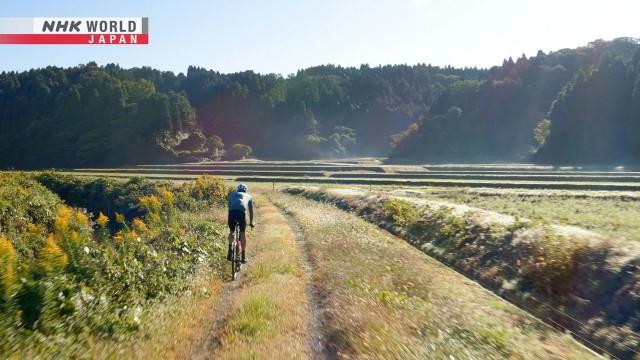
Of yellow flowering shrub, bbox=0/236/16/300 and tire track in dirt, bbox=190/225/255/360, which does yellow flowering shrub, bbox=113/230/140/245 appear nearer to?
tire track in dirt, bbox=190/225/255/360

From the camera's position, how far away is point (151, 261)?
12.5 metres

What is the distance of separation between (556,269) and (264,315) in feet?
29.7

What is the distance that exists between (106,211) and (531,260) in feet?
149

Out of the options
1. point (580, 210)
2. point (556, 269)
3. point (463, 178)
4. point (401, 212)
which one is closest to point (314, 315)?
point (556, 269)

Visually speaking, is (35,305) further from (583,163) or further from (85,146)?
(85,146)

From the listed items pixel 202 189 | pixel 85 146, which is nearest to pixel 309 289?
pixel 202 189

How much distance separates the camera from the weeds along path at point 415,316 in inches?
332

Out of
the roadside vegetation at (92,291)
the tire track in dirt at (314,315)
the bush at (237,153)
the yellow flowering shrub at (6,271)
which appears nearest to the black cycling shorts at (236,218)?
the roadside vegetation at (92,291)

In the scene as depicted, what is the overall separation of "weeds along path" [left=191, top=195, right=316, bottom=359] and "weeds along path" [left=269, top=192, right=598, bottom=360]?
1.95 ft

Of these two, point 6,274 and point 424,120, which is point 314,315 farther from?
point 424,120

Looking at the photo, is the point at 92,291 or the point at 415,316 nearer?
the point at 92,291

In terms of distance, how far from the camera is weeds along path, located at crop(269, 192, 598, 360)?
A: 843 centimetres

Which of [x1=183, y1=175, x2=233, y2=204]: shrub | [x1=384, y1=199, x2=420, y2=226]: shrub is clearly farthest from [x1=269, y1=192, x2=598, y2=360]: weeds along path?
[x1=183, y1=175, x2=233, y2=204]: shrub

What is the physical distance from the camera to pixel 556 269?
43.4 feet
